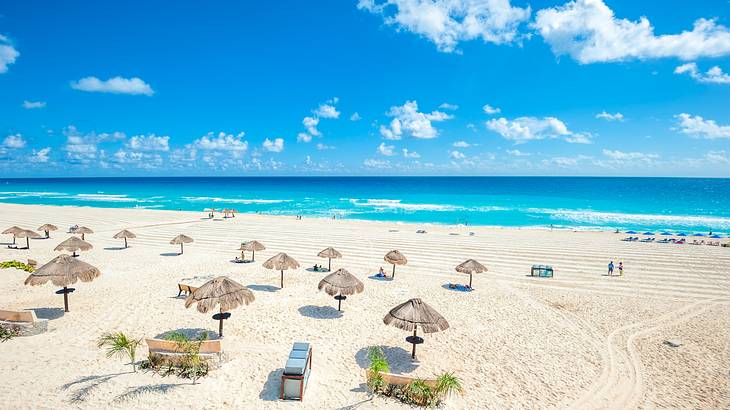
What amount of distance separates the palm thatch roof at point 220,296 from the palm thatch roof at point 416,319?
15.0 feet

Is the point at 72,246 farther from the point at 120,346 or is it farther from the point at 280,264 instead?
the point at 120,346

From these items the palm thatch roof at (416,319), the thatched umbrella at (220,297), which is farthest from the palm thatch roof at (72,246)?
the palm thatch roof at (416,319)

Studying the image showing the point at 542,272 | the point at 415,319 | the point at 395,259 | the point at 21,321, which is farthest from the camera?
the point at 542,272

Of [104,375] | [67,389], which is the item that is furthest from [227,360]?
[67,389]

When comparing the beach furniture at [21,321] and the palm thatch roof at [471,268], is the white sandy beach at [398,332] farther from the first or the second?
the palm thatch roof at [471,268]

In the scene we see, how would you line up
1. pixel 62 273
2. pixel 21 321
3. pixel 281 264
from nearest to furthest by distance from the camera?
1. pixel 21 321
2. pixel 62 273
3. pixel 281 264

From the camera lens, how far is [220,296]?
11156 millimetres

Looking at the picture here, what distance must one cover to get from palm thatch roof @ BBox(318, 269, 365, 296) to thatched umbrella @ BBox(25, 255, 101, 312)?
829cm

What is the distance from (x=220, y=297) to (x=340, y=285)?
4392 mm

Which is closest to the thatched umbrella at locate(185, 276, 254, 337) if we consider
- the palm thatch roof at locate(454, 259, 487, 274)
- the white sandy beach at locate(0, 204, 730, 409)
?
the white sandy beach at locate(0, 204, 730, 409)

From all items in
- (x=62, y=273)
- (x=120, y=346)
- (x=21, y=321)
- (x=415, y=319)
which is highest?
(x=62, y=273)

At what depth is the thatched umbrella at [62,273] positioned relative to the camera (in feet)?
40.7

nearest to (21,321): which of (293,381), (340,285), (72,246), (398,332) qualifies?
(293,381)

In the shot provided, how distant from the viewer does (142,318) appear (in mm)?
13000
